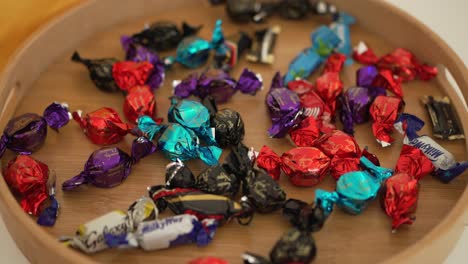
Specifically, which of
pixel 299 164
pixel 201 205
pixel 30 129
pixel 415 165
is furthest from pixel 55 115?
pixel 415 165

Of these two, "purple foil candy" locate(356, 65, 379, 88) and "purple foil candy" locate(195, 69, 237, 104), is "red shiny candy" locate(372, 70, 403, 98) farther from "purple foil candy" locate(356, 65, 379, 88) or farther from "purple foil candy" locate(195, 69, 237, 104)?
"purple foil candy" locate(195, 69, 237, 104)

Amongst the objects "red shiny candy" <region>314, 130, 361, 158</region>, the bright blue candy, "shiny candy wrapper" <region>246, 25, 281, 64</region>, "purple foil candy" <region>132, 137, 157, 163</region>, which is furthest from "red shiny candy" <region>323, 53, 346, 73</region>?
"purple foil candy" <region>132, 137, 157, 163</region>

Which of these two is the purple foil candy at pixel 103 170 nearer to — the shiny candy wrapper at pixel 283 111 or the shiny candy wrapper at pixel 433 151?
the shiny candy wrapper at pixel 283 111

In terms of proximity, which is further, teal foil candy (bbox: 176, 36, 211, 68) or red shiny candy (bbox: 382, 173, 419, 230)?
teal foil candy (bbox: 176, 36, 211, 68)

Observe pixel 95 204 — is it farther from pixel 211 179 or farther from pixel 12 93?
pixel 12 93

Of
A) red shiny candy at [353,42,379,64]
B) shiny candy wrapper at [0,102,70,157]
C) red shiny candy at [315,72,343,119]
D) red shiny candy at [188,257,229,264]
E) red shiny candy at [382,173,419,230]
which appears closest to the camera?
red shiny candy at [188,257,229,264]

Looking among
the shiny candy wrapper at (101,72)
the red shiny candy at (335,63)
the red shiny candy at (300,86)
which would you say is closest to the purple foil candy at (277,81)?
the red shiny candy at (300,86)

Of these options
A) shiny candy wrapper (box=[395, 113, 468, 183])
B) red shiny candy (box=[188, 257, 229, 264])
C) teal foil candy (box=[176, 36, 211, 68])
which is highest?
teal foil candy (box=[176, 36, 211, 68])
